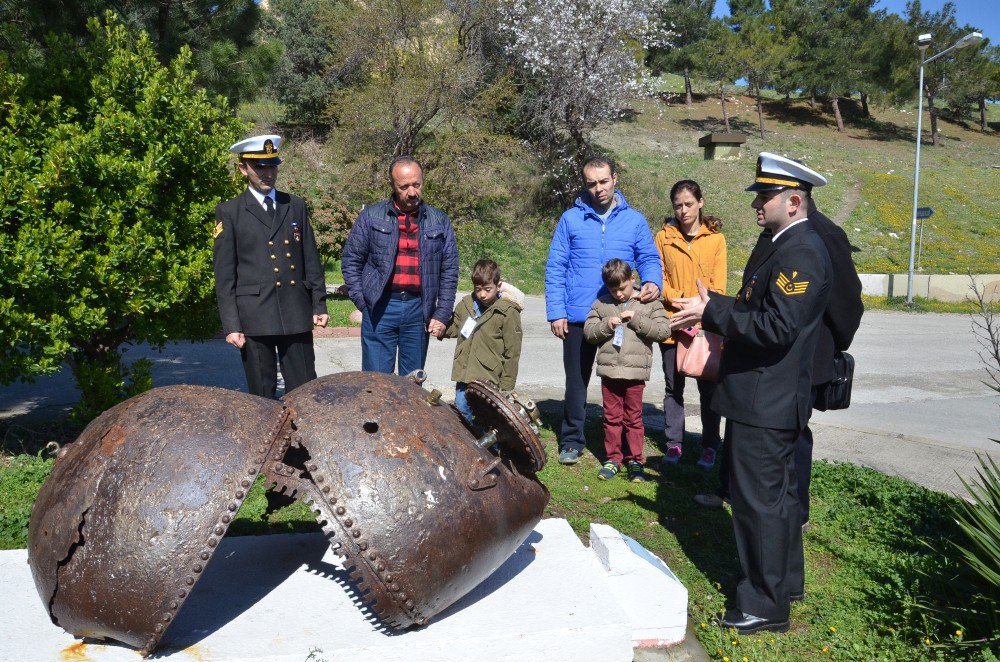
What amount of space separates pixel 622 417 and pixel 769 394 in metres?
2.21

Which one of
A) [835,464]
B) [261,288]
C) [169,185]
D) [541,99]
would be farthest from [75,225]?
[541,99]

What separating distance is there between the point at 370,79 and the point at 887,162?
80.1ft

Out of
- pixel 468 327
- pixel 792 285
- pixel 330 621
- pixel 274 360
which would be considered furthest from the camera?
pixel 468 327

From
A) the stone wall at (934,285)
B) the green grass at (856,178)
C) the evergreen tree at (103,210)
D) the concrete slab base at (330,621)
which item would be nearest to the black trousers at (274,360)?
the evergreen tree at (103,210)

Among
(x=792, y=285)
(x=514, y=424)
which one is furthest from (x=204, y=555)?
(x=792, y=285)

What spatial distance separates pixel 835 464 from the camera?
250 inches

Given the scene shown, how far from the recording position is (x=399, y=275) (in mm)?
5559

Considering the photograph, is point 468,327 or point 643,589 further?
point 468,327

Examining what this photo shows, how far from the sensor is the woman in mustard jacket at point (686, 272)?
6078 mm

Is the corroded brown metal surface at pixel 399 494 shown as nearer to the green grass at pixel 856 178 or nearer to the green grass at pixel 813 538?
the green grass at pixel 813 538

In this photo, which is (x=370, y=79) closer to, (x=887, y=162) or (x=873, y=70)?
(x=887, y=162)

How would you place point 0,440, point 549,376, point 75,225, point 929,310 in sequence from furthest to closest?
point 929,310
point 549,376
point 0,440
point 75,225

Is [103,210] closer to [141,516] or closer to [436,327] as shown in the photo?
[436,327]

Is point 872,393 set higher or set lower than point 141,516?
lower
